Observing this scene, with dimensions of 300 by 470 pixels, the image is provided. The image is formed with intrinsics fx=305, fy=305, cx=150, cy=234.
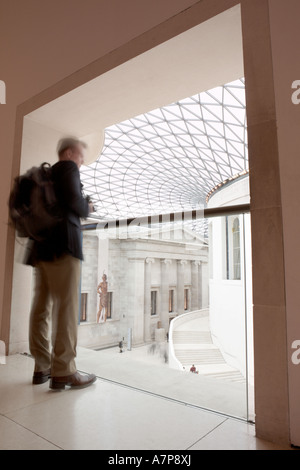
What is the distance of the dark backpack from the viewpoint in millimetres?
2389

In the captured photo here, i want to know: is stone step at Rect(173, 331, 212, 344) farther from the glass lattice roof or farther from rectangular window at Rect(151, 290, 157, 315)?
the glass lattice roof

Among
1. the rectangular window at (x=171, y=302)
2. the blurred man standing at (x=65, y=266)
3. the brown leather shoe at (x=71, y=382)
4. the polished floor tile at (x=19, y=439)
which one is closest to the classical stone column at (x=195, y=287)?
the rectangular window at (x=171, y=302)

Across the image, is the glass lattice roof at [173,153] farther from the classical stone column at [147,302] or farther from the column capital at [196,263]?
the column capital at [196,263]

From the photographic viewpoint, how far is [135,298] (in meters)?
3.12

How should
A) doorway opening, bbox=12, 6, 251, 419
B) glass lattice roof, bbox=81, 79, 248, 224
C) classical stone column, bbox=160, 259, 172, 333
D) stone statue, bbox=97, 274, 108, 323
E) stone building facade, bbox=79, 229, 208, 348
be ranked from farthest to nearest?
glass lattice roof, bbox=81, 79, 248, 224 < stone statue, bbox=97, 274, 108, 323 < classical stone column, bbox=160, 259, 172, 333 < stone building facade, bbox=79, 229, 208, 348 < doorway opening, bbox=12, 6, 251, 419

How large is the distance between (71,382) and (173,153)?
26.2 meters

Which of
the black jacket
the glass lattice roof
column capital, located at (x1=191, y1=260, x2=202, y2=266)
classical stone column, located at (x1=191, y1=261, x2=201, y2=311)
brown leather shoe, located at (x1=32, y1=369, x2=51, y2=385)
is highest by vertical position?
the glass lattice roof

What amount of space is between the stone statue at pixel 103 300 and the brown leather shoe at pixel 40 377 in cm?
71

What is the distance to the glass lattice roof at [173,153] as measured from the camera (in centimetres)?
2105

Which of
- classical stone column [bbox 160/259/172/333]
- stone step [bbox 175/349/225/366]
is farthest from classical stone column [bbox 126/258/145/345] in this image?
stone step [bbox 175/349/225/366]

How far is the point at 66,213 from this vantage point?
8.00 ft

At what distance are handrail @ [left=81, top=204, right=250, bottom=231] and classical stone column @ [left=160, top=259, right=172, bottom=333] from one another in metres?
0.41
